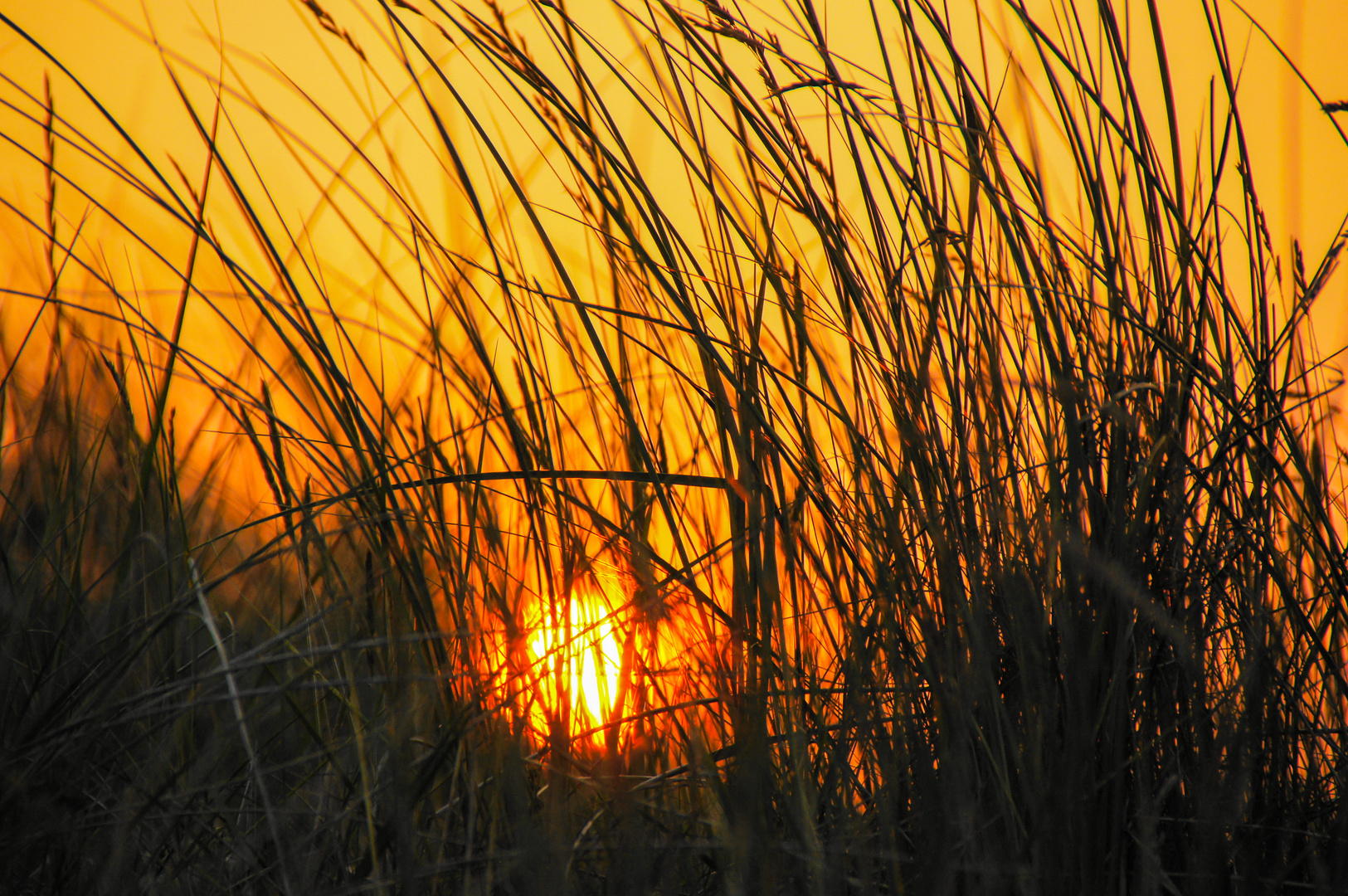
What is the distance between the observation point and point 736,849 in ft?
1.60

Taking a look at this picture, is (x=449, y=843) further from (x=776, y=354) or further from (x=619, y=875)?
(x=776, y=354)

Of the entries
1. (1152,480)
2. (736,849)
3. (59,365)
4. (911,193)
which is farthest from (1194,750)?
(59,365)

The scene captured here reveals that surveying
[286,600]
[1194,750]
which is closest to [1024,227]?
[1194,750]

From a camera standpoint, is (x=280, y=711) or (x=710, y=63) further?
(x=280, y=711)

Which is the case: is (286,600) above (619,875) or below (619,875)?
above

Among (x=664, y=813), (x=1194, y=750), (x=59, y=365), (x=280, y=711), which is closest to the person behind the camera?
(x=1194, y=750)

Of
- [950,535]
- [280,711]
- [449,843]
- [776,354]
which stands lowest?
[449,843]

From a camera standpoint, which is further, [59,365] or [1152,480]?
[59,365]

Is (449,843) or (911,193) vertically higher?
(911,193)

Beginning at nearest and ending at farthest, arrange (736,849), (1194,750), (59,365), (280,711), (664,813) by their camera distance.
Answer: (736,849)
(1194,750)
(664,813)
(280,711)
(59,365)

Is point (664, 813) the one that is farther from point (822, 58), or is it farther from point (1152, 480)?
point (822, 58)

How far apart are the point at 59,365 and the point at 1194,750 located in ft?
4.67

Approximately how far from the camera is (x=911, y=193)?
72 cm

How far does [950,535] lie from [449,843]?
1.66ft
